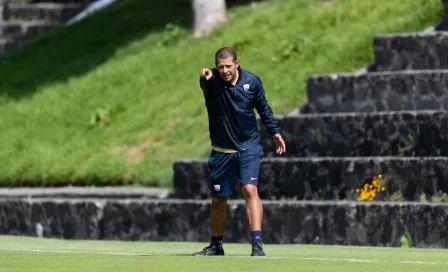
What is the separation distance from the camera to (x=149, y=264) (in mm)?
11617

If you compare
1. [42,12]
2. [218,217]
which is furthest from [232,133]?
[42,12]

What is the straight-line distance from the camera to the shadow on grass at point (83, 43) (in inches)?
978

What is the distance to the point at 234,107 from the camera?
1347 centimetres

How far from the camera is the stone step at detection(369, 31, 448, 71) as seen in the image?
19016mm

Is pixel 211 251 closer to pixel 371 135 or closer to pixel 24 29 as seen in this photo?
pixel 371 135

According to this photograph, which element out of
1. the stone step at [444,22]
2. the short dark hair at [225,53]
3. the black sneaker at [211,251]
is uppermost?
the stone step at [444,22]

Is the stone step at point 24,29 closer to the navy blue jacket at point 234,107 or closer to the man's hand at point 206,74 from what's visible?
the navy blue jacket at point 234,107

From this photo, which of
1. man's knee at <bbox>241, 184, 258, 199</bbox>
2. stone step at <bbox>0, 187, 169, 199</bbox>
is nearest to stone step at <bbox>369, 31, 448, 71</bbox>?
stone step at <bbox>0, 187, 169, 199</bbox>

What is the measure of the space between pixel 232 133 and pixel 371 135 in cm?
439

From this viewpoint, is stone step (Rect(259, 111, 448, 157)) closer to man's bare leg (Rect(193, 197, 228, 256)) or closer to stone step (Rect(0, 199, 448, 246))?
stone step (Rect(0, 199, 448, 246))

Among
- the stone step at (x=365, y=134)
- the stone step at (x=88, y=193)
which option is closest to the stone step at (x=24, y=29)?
the stone step at (x=88, y=193)

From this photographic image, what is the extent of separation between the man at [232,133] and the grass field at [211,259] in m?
0.53

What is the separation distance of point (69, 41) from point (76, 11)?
5.14m

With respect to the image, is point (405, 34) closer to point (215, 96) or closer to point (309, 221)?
point (309, 221)
